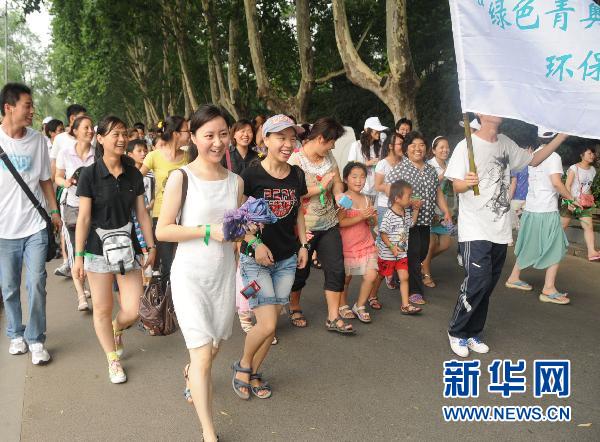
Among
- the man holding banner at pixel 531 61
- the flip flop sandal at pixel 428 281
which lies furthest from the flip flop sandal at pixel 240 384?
the flip flop sandal at pixel 428 281

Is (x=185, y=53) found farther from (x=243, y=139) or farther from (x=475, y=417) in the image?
(x=475, y=417)

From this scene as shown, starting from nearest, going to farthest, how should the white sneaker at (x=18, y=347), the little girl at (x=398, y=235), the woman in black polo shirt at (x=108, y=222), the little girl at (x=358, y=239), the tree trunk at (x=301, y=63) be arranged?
the woman in black polo shirt at (x=108, y=222)
the white sneaker at (x=18, y=347)
the little girl at (x=358, y=239)
the little girl at (x=398, y=235)
the tree trunk at (x=301, y=63)

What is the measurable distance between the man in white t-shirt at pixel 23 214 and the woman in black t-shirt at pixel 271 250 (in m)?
1.81

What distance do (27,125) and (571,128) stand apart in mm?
3931

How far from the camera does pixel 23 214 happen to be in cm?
441

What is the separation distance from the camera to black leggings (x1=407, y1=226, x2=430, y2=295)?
230 inches

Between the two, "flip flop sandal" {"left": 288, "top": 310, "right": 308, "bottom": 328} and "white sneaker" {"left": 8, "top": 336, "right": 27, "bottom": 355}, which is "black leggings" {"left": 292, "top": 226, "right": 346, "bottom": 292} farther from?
"white sneaker" {"left": 8, "top": 336, "right": 27, "bottom": 355}

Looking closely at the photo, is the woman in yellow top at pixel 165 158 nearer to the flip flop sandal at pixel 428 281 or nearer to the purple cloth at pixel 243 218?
the purple cloth at pixel 243 218

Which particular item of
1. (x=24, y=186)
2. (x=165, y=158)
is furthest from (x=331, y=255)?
(x=24, y=186)

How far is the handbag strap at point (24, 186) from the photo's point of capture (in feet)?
14.1

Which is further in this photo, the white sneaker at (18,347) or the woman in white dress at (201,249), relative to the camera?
the white sneaker at (18,347)

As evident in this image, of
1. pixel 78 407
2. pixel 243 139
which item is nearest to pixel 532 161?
pixel 243 139

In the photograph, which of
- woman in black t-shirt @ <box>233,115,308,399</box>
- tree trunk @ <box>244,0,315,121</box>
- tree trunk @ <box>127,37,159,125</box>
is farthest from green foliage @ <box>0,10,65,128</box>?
woman in black t-shirt @ <box>233,115,308,399</box>

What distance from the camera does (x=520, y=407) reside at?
3.65 m
